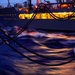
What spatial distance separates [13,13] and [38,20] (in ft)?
8.97

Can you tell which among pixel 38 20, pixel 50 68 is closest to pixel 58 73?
pixel 50 68

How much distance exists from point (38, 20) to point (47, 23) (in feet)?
2.94

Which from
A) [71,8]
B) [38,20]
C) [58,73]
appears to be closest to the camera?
[58,73]

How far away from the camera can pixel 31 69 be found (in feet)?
26.9


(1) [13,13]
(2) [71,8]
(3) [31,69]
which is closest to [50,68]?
(3) [31,69]

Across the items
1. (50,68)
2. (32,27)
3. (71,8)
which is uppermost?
(50,68)

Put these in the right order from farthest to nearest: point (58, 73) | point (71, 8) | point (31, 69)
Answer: point (71, 8) < point (31, 69) < point (58, 73)

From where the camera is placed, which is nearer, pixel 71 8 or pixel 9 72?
pixel 9 72

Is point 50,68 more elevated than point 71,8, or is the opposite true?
point 50,68

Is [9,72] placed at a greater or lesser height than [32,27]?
greater

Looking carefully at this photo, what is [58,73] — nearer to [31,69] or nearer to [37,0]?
[31,69]

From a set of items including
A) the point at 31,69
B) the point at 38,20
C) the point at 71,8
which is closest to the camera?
the point at 31,69

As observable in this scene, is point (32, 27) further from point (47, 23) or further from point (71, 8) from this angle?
point (71, 8)

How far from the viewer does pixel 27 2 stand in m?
27.6
